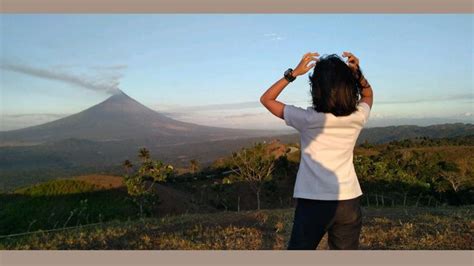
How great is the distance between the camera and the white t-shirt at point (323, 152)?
284 centimetres

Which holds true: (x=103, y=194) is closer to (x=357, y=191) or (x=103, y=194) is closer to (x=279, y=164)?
(x=279, y=164)

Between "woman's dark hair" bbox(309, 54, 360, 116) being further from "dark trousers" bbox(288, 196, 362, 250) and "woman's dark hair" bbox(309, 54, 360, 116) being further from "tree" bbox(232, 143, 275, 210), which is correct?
"tree" bbox(232, 143, 275, 210)

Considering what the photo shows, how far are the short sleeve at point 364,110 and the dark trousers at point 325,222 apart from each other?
0.49 metres

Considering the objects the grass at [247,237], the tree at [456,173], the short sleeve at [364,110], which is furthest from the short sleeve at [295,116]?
the tree at [456,173]

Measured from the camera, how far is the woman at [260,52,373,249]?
283cm

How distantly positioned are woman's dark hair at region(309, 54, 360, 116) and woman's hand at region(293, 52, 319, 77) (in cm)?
7

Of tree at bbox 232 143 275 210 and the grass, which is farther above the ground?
the grass

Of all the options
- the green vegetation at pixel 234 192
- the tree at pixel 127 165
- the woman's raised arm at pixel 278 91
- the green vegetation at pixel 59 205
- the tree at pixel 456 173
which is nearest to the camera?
the woman's raised arm at pixel 278 91

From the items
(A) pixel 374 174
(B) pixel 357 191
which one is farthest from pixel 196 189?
(B) pixel 357 191

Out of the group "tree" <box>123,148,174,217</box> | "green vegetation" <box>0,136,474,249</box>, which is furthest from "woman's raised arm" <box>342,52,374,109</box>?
"tree" <box>123,148,174,217</box>

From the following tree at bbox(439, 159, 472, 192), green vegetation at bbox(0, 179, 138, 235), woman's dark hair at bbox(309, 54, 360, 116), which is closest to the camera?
woman's dark hair at bbox(309, 54, 360, 116)

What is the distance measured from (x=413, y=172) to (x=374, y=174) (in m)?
5.22

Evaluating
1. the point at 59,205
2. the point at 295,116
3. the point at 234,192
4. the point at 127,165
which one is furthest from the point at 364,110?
the point at 234,192

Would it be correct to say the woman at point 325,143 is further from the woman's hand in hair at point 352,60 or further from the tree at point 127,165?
the tree at point 127,165
